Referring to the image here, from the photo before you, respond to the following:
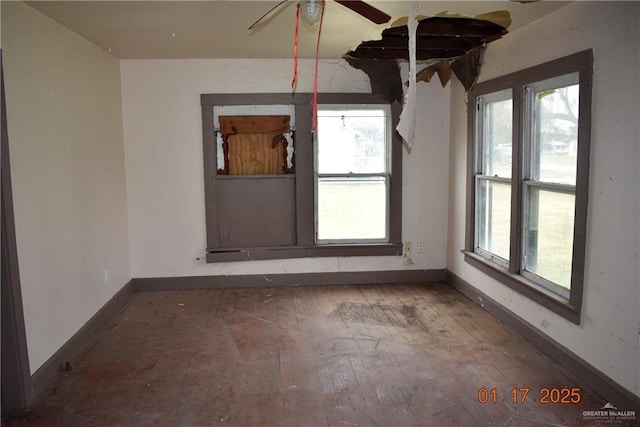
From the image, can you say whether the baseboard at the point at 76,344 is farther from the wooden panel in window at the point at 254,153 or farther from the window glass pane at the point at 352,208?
the window glass pane at the point at 352,208

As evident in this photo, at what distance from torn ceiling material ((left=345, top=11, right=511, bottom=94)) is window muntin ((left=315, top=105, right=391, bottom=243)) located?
414mm

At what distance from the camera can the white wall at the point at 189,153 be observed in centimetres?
523

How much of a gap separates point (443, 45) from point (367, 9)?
1799 millimetres

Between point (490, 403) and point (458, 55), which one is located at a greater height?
point (458, 55)

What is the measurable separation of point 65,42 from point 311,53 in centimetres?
214

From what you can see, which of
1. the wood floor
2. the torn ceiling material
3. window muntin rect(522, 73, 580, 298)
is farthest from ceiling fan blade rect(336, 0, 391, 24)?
the wood floor

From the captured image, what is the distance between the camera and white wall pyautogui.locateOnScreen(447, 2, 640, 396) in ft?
9.04

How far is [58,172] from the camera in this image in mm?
3498

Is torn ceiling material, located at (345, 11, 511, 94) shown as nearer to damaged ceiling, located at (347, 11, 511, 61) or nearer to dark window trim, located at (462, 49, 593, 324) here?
damaged ceiling, located at (347, 11, 511, 61)

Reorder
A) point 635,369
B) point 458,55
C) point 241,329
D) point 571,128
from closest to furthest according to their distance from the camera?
1. point 635,369
2. point 571,128
3. point 241,329
4. point 458,55

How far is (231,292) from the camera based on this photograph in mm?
5340

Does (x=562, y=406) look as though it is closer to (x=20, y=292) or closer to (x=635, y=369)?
(x=635, y=369)

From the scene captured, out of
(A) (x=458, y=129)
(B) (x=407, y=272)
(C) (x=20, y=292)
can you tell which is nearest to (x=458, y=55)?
(A) (x=458, y=129)
